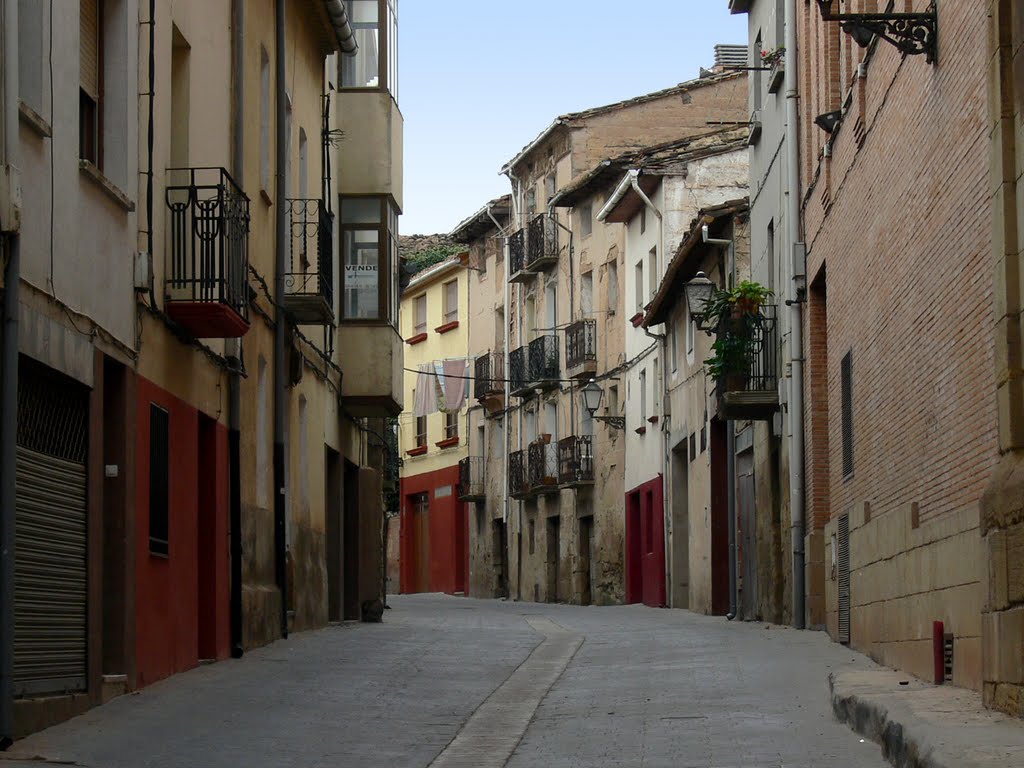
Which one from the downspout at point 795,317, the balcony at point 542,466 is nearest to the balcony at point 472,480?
the balcony at point 542,466

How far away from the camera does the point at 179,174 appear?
14.4 metres

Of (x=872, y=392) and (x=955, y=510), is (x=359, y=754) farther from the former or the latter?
(x=872, y=392)

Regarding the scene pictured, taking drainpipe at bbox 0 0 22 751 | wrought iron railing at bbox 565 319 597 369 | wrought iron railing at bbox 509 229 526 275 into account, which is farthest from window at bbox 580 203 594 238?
drainpipe at bbox 0 0 22 751

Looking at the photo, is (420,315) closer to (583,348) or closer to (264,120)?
(583,348)

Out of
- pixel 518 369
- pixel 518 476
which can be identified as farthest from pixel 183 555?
pixel 518 369

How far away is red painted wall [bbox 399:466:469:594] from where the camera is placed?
54.9m

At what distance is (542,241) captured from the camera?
45.8 m

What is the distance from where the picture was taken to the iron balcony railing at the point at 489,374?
4997 cm

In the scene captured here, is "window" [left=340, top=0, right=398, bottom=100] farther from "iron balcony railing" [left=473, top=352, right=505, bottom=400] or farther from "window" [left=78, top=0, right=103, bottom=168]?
"iron balcony railing" [left=473, top=352, right=505, bottom=400]

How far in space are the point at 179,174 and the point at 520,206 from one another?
3484 centimetres

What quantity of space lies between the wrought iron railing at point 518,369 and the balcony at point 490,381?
0.80m

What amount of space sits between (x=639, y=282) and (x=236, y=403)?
23120 millimetres

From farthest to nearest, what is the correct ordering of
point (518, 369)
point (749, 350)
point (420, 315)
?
point (420, 315)
point (518, 369)
point (749, 350)

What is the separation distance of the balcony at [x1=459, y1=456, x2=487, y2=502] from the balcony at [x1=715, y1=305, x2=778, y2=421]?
28671mm
